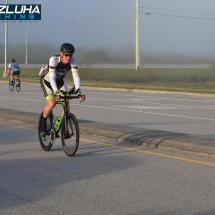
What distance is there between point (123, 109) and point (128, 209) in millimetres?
11806

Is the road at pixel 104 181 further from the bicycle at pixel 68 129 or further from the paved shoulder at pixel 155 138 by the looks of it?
the paved shoulder at pixel 155 138

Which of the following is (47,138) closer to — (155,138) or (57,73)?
(57,73)

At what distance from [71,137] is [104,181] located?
72.6 inches

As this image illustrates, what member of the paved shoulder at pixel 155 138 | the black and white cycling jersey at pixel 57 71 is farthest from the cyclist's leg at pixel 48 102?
the paved shoulder at pixel 155 138

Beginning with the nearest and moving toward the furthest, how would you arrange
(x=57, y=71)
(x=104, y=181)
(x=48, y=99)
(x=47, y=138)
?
(x=104, y=181), (x=57, y=71), (x=48, y=99), (x=47, y=138)

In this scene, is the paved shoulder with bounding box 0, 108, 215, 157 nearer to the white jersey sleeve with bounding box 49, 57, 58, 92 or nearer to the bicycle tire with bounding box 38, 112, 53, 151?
the bicycle tire with bounding box 38, 112, 53, 151

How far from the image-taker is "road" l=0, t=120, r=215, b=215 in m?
4.91

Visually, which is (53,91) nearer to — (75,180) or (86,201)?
(75,180)

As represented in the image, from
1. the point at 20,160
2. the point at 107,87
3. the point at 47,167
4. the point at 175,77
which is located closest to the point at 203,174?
the point at 47,167

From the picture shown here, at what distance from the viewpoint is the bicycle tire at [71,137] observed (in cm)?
755

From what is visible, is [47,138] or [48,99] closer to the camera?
[48,99]

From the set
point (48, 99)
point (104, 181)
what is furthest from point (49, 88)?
point (104, 181)

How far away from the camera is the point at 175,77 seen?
55.5 metres

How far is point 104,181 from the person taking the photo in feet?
19.9
